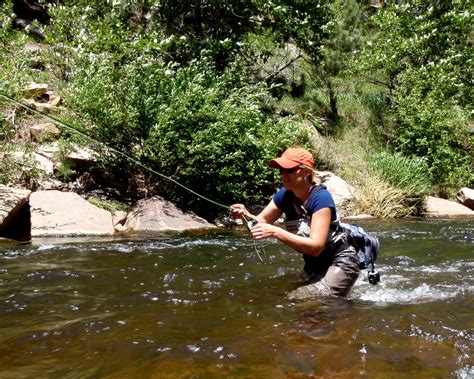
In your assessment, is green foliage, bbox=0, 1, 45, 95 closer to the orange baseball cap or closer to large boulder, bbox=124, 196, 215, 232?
large boulder, bbox=124, 196, 215, 232

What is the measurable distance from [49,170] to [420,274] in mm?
8024

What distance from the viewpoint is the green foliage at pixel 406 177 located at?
13.1 m

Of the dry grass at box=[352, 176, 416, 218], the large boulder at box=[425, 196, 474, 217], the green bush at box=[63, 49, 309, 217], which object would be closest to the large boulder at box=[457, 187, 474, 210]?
the large boulder at box=[425, 196, 474, 217]

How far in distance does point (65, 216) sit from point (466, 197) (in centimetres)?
1117

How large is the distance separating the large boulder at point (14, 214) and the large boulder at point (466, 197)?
38.6ft

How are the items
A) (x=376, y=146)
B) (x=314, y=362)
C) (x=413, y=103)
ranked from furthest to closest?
1. (x=376, y=146)
2. (x=413, y=103)
3. (x=314, y=362)

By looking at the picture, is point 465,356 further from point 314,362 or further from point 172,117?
point 172,117

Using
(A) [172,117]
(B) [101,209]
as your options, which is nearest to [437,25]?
(A) [172,117]

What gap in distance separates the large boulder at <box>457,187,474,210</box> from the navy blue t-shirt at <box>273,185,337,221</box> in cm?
1135

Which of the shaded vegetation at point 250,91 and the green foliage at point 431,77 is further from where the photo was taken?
the green foliage at point 431,77

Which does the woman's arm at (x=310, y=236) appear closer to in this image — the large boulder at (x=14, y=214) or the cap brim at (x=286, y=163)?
the cap brim at (x=286, y=163)

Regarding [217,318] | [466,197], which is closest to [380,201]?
[466,197]

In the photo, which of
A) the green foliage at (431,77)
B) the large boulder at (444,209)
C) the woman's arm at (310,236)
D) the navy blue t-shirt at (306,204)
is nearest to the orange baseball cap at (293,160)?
the navy blue t-shirt at (306,204)

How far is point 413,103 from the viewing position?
16.3 m
